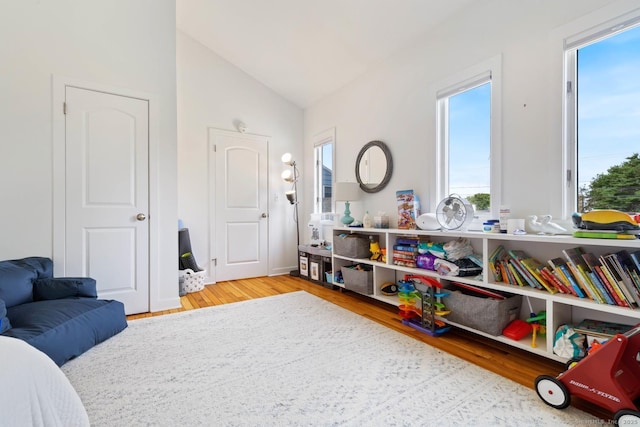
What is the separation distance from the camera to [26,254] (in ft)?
7.88

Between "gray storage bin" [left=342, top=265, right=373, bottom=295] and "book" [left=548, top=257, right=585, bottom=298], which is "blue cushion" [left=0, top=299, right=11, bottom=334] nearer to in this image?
"gray storage bin" [left=342, top=265, right=373, bottom=295]

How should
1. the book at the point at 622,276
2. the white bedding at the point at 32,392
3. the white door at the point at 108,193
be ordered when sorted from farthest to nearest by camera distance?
the white door at the point at 108,193 → the book at the point at 622,276 → the white bedding at the point at 32,392

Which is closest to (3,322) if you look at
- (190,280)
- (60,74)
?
(190,280)

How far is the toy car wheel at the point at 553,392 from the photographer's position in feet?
4.40

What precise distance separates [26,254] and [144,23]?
2.33 meters

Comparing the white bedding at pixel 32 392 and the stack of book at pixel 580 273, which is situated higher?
the stack of book at pixel 580 273

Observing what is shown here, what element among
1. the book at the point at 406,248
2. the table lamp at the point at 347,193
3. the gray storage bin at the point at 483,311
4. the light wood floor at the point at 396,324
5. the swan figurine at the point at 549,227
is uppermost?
the table lamp at the point at 347,193

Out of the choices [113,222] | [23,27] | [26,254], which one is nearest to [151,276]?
[113,222]

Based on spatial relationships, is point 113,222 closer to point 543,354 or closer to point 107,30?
point 107,30

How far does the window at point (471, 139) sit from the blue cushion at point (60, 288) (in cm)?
306

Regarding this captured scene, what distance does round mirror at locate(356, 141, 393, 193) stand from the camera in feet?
10.6

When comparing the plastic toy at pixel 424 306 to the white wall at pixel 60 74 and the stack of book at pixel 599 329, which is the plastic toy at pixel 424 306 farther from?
the white wall at pixel 60 74

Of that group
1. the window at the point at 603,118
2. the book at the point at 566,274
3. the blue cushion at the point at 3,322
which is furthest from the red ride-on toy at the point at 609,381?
the blue cushion at the point at 3,322

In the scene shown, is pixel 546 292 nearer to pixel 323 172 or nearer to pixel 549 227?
pixel 549 227
